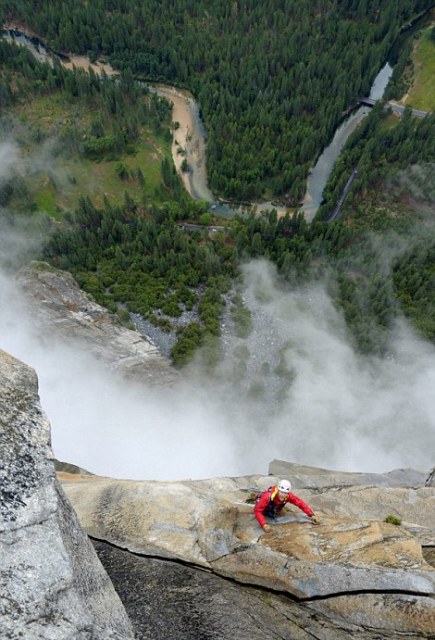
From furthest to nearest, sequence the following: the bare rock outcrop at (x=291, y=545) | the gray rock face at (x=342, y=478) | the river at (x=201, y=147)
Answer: the river at (x=201, y=147) → the gray rock face at (x=342, y=478) → the bare rock outcrop at (x=291, y=545)

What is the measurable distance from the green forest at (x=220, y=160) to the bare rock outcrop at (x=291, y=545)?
46694 mm

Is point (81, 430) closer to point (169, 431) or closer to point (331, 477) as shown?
point (169, 431)

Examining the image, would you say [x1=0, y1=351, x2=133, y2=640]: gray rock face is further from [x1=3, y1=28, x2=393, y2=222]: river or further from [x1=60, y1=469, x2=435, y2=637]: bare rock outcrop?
[x1=3, y1=28, x2=393, y2=222]: river

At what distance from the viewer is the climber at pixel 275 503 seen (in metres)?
19.8

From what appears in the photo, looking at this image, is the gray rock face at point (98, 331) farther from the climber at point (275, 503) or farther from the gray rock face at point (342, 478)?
the climber at point (275, 503)

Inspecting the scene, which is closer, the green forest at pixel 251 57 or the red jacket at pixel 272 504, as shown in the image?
the red jacket at pixel 272 504

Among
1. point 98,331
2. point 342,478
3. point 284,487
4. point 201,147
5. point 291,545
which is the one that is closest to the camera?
point 291,545

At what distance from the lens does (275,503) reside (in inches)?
804

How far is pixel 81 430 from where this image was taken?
211 feet

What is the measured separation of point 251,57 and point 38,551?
128116 millimetres

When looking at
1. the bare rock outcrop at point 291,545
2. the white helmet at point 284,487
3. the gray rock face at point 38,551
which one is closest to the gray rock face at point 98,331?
the bare rock outcrop at point 291,545

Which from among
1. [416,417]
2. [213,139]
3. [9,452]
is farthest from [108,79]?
[9,452]

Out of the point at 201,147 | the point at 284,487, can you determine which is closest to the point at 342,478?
the point at 284,487

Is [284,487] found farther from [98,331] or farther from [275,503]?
[98,331]
